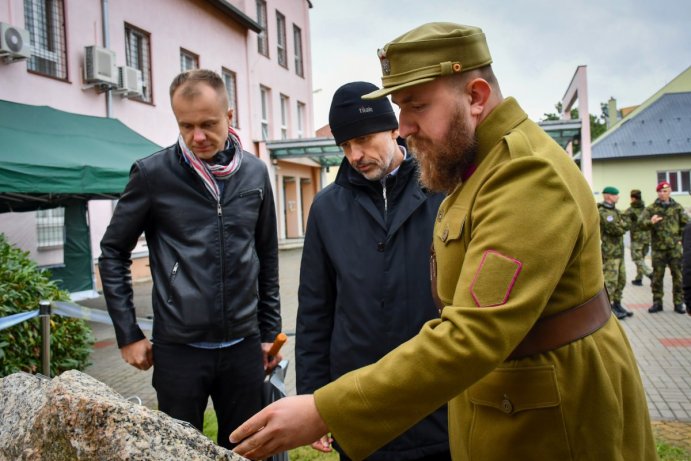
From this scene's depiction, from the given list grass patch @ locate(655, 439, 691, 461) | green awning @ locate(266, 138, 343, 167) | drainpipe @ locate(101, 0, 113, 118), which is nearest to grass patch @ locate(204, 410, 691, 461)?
grass patch @ locate(655, 439, 691, 461)

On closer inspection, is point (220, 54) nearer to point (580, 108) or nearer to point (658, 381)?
point (580, 108)

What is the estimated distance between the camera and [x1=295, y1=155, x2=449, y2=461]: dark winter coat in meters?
2.38

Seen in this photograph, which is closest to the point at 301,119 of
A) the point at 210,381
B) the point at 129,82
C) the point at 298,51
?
the point at 298,51

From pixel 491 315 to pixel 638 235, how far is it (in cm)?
1166

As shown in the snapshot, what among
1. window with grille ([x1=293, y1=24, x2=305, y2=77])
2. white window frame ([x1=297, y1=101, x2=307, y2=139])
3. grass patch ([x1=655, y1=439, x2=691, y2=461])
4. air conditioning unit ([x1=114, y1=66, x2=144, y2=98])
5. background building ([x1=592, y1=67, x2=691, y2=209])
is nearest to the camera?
grass patch ([x1=655, y1=439, x2=691, y2=461])

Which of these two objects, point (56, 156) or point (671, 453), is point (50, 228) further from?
point (671, 453)

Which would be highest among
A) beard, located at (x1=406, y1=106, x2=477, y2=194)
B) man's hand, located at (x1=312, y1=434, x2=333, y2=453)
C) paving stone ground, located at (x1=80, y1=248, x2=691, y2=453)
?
beard, located at (x1=406, y1=106, x2=477, y2=194)

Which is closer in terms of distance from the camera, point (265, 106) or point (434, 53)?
point (434, 53)

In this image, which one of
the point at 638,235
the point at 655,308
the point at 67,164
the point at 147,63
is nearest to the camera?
the point at 67,164

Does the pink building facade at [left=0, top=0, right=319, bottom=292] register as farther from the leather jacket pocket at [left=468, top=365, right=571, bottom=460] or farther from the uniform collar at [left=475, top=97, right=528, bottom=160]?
the leather jacket pocket at [left=468, top=365, right=571, bottom=460]

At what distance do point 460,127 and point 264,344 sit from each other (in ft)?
6.24

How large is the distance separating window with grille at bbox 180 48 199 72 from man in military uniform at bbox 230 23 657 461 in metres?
17.5

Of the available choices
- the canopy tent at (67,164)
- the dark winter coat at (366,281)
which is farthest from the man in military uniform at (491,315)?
the canopy tent at (67,164)

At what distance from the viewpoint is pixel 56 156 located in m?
8.22
